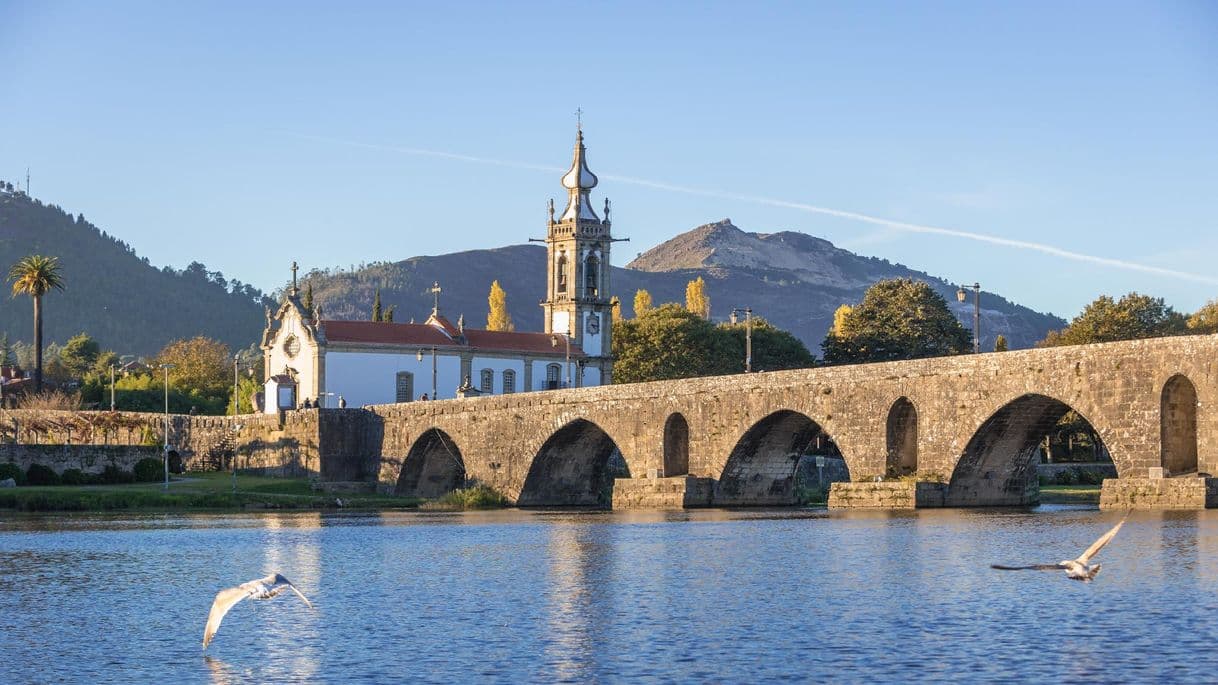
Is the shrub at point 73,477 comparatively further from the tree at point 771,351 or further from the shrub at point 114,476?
the tree at point 771,351

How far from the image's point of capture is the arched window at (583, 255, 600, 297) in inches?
4695

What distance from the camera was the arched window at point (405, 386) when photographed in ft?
352

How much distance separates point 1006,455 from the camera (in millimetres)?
52656

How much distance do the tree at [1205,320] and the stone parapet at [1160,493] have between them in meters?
61.8

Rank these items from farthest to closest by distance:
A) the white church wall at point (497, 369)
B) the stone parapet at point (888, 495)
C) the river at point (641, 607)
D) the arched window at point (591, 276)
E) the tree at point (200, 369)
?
the tree at point (200, 369) → the arched window at point (591, 276) → the white church wall at point (497, 369) → the stone parapet at point (888, 495) → the river at point (641, 607)

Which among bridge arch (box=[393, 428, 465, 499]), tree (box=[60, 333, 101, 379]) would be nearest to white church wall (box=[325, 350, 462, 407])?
bridge arch (box=[393, 428, 465, 499])

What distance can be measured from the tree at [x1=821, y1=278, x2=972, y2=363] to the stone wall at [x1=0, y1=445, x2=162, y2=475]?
1804 inches

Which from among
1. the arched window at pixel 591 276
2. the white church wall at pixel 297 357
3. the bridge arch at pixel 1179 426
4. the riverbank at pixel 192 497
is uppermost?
the arched window at pixel 591 276

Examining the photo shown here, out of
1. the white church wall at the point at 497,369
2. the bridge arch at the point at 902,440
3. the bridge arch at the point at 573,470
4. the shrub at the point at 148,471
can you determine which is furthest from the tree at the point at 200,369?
the bridge arch at the point at 902,440

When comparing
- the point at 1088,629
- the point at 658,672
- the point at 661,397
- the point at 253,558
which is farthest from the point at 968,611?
the point at 661,397

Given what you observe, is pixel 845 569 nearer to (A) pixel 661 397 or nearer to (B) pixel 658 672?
(B) pixel 658 672

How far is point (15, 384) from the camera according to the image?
122562mm

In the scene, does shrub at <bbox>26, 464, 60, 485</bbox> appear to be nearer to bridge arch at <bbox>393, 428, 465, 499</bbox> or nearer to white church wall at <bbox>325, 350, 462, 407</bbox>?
bridge arch at <bbox>393, 428, 465, 499</bbox>

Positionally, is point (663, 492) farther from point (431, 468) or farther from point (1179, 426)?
point (431, 468)
